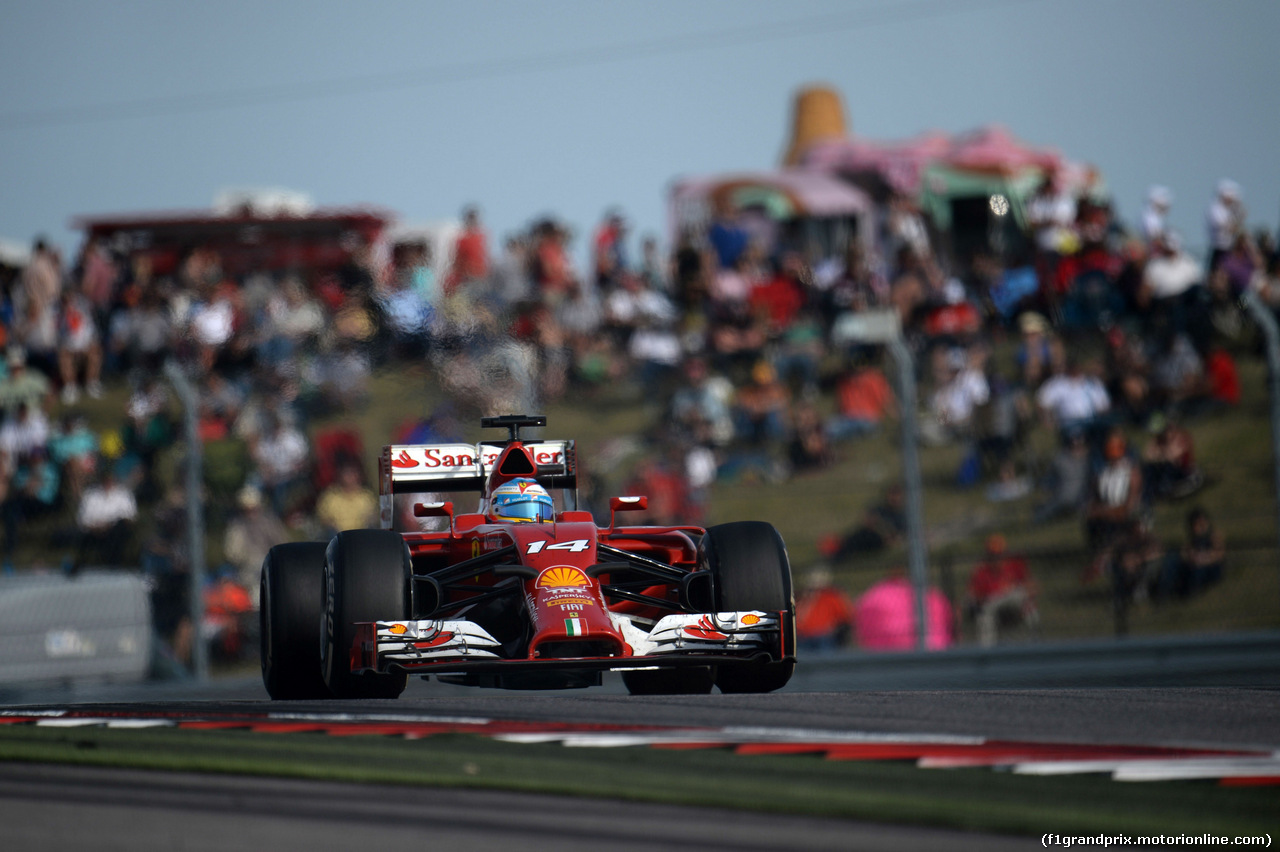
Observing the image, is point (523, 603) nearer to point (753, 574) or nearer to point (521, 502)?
point (753, 574)

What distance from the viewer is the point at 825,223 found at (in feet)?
66.5

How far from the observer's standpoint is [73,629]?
1108 centimetres

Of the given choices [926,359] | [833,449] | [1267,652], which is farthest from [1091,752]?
[926,359]

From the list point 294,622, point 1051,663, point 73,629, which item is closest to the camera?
point 294,622

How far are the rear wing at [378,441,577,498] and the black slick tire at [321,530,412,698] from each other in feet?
4.55

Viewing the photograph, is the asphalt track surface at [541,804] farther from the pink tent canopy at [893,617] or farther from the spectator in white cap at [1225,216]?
the spectator in white cap at [1225,216]

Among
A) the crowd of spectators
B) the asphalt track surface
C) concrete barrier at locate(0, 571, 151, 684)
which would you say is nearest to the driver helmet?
the asphalt track surface

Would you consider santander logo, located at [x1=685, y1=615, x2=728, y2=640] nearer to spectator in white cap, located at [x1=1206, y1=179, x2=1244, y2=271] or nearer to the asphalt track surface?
the asphalt track surface

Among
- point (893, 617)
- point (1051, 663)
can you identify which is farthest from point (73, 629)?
point (1051, 663)

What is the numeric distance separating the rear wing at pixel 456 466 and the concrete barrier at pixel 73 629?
12.5 ft

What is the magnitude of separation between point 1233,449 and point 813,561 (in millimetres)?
2928

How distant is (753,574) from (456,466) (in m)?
1.99

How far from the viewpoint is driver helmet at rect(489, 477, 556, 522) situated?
7805 millimetres

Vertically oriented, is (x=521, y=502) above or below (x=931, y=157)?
below
